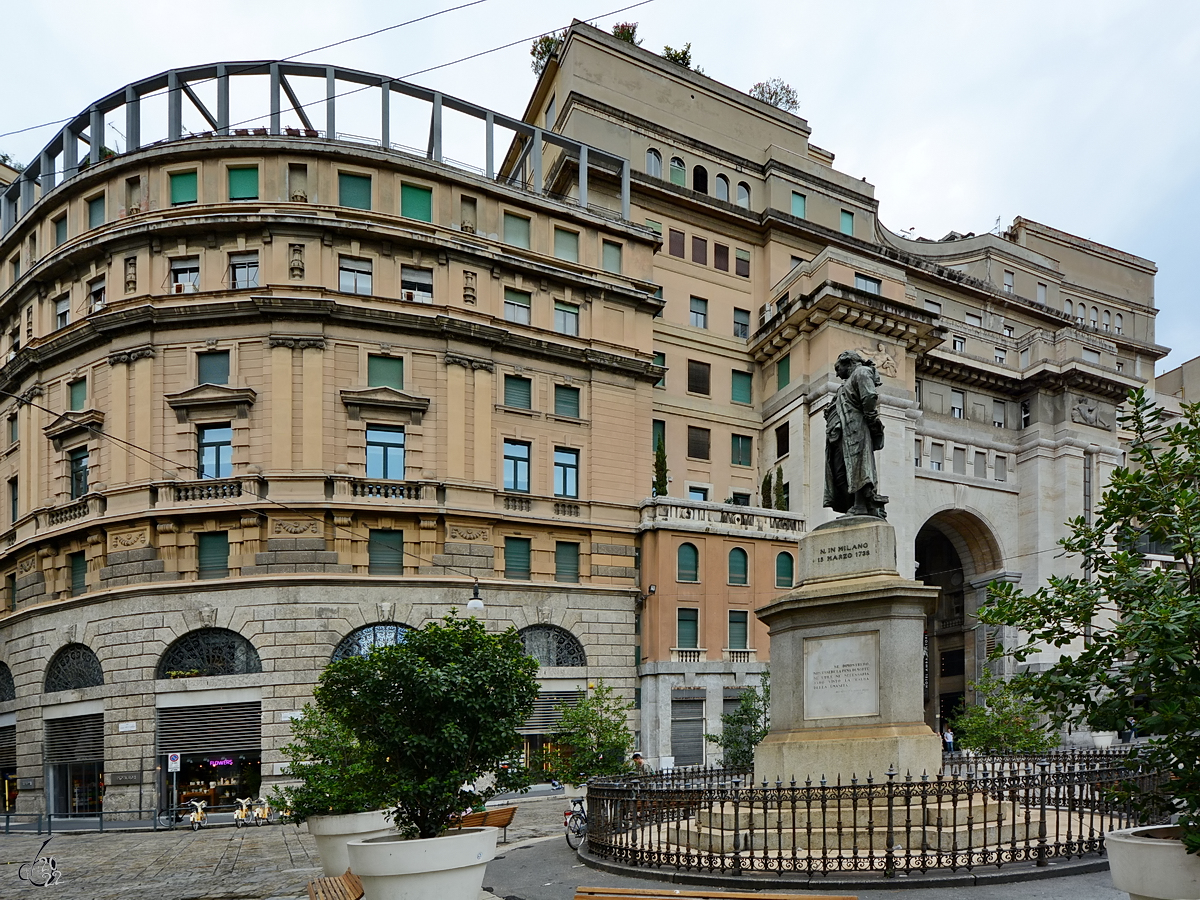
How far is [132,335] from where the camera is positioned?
35125 millimetres

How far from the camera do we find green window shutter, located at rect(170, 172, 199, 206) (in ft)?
118

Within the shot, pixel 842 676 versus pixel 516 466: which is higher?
pixel 516 466

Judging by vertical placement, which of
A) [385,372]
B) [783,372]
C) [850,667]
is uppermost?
[783,372]

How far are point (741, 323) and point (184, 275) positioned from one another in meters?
26.0

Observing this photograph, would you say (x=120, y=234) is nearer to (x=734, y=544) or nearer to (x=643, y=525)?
(x=643, y=525)

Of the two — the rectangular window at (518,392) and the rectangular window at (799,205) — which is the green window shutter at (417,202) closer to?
the rectangular window at (518,392)

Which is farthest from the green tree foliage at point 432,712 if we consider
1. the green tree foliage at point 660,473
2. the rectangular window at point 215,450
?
the green tree foliage at point 660,473

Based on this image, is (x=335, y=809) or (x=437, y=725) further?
(x=335, y=809)

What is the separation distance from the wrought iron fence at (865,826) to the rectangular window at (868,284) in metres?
35.1

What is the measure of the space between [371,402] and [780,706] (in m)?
23.7

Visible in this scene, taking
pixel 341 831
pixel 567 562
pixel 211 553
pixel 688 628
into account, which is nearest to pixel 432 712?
pixel 341 831

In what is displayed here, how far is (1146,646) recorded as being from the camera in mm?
6711

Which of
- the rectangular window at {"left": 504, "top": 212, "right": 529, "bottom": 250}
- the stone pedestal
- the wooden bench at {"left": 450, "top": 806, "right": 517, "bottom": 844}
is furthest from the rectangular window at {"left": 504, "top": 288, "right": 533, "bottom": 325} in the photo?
the stone pedestal

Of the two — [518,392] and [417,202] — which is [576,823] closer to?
[518,392]
